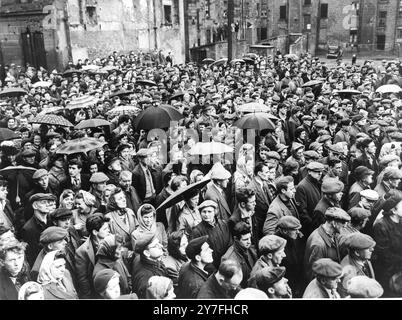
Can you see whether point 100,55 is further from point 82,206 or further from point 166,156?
point 82,206

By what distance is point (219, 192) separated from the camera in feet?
20.3

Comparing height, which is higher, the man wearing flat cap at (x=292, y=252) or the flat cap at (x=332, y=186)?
the flat cap at (x=332, y=186)

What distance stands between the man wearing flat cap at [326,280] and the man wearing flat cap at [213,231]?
4.70 ft

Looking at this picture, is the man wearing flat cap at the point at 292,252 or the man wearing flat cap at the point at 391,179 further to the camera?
the man wearing flat cap at the point at 391,179

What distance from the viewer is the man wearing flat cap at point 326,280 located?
3984 mm

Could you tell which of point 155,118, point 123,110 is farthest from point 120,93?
point 155,118

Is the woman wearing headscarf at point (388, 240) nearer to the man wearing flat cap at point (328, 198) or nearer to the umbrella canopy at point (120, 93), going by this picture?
the man wearing flat cap at point (328, 198)

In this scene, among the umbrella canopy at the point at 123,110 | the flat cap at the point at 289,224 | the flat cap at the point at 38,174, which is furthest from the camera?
the umbrella canopy at the point at 123,110

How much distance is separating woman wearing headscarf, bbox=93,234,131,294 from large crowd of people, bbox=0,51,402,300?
0.02 meters

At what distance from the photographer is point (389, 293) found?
4.24 m

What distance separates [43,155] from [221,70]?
14.6 metres

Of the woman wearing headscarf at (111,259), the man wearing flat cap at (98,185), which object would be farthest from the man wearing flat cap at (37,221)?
the woman wearing headscarf at (111,259)

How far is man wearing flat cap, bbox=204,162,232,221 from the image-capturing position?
6.08m

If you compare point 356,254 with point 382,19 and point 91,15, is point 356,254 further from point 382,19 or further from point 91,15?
point 382,19
